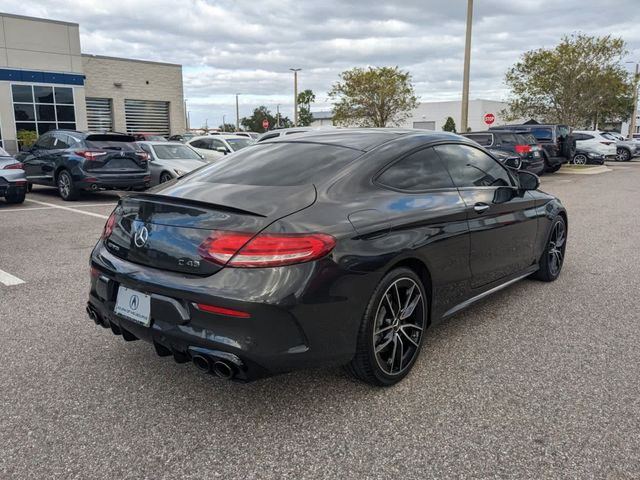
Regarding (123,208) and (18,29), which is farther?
(18,29)

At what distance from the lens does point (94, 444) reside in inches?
104

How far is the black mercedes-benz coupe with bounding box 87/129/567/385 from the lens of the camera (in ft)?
8.72

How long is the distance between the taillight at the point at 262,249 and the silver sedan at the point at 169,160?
10.6 metres

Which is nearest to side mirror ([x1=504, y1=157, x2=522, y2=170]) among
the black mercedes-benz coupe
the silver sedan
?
Answer: the silver sedan

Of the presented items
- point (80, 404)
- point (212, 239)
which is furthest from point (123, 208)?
point (80, 404)

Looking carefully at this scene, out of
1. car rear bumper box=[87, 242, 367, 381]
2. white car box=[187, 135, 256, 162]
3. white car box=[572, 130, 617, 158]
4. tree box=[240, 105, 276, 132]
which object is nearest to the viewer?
car rear bumper box=[87, 242, 367, 381]

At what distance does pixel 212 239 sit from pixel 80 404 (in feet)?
4.10

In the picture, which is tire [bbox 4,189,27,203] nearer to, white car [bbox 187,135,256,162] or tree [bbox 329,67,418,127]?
white car [bbox 187,135,256,162]

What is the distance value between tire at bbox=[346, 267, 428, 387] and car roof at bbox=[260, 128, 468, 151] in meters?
0.91

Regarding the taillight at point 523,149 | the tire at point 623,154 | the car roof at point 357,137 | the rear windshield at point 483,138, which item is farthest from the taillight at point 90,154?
the tire at point 623,154

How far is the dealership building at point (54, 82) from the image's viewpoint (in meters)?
26.3

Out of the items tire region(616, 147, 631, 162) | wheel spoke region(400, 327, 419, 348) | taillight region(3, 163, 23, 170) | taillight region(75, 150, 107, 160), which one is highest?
taillight region(75, 150, 107, 160)

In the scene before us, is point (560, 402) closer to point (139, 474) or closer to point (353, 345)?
point (353, 345)

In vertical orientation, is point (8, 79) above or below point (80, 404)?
above
